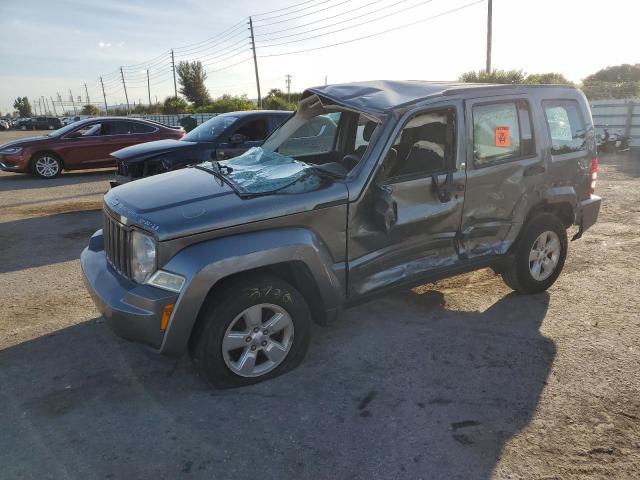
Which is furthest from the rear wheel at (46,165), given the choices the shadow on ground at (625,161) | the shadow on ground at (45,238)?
the shadow on ground at (625,161)

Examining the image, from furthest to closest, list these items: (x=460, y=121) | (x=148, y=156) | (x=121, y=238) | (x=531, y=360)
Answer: (x=148, y=156) < (x=460, y=121) < (x=531, y=360) < (x=121, y=238)

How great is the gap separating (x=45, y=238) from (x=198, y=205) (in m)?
4.67

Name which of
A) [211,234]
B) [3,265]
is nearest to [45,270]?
[3,265]

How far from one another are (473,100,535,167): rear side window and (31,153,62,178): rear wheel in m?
11.1

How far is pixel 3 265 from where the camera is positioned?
5551 millimetres

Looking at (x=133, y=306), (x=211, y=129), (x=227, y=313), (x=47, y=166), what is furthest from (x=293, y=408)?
(x=47, y=166)

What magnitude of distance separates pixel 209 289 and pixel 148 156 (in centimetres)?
523

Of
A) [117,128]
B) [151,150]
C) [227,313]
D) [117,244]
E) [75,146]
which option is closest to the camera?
[227,313]

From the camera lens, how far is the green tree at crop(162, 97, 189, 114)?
50875 mm

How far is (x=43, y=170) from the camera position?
38.5 feet

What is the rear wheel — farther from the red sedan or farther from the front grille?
the front grille

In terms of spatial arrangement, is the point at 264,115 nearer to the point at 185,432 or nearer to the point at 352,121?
the point at 352,121

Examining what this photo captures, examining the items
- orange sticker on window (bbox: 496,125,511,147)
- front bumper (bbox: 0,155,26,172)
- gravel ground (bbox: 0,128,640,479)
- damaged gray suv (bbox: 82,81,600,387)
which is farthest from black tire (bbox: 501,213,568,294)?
front bumper (bbox: 0,155,26,172)

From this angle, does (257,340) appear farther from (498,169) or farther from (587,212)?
(587,212)
